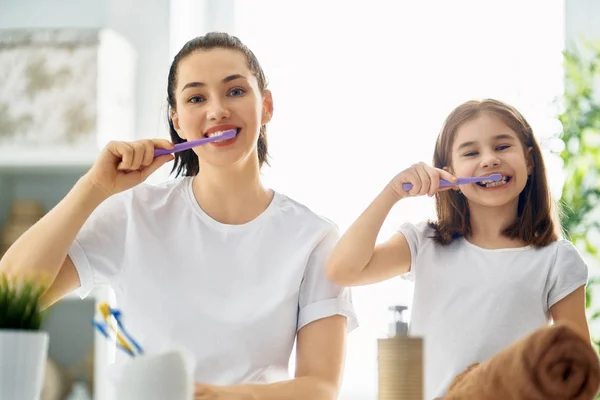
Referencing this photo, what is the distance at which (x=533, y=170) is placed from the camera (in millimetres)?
1582

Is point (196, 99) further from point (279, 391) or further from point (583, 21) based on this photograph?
point (583, 21)

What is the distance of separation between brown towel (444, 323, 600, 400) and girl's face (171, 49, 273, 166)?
2.20 ft

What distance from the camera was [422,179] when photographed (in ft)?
4.68

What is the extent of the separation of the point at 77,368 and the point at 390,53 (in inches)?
57.7

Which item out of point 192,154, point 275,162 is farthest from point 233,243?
point 275,162

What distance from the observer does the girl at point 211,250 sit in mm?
1444

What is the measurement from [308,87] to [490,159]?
1.48m

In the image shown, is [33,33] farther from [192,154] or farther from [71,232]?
[71,232]

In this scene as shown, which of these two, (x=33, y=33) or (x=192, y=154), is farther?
(x=33, y=33)

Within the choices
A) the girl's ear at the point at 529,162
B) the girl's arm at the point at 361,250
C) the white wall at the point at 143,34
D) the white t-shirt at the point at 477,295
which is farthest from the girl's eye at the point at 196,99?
the white wall at the point at 143,34

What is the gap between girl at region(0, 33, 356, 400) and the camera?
4.74ft

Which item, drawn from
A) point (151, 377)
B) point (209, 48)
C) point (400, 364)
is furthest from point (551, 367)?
point (209, 48)

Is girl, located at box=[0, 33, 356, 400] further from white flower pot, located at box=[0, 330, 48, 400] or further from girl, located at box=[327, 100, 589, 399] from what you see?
white flower pot, located at box=[0, 330, 48, 400]

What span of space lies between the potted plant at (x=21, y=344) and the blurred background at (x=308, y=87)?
5.72ft
